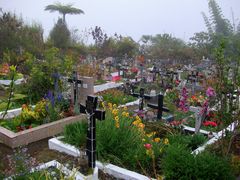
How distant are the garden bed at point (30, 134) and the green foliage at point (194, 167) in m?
2.61

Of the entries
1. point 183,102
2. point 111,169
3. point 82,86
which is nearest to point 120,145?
point 111,169

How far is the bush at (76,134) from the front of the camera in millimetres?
4809

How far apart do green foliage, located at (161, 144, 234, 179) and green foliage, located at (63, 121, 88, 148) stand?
150 centimetres

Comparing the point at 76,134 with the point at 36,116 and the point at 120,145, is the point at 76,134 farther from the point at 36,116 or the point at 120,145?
the point at 36,116

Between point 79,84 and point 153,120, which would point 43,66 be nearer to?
point 79,84

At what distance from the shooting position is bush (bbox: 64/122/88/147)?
4.81m

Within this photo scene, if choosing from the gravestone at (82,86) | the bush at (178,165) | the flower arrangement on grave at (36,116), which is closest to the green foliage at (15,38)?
the gravestone at (82,86)

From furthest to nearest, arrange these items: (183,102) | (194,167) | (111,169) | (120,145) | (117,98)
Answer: (117,98) → (183,102) → (120,145) → (111,169) → (194,167)

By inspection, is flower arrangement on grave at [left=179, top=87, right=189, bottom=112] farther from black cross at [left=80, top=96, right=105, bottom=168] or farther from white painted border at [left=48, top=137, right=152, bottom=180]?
black cross at [left=80, top=96, right=105, bottom=168]

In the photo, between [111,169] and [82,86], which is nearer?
[111,169]

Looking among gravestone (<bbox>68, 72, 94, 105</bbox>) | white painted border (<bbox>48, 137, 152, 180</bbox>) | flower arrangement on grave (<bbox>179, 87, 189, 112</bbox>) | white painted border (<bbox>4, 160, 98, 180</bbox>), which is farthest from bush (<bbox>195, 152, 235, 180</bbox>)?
A: gravestone (<bbox>68, 72, 94, 105</bbox>)

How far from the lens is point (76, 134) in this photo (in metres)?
4.84

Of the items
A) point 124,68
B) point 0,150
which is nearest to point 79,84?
point 0,150

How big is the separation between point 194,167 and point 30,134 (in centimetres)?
302
